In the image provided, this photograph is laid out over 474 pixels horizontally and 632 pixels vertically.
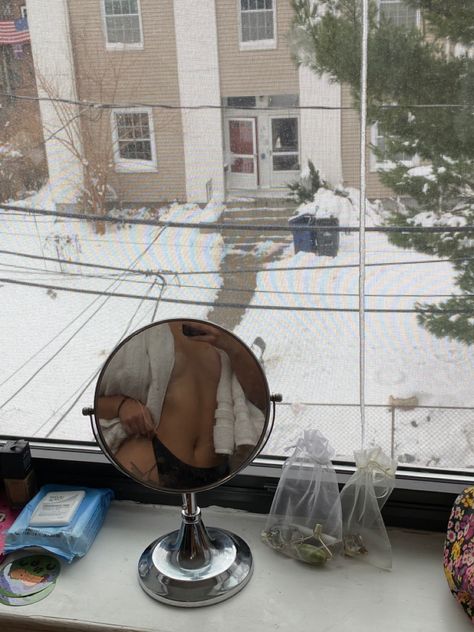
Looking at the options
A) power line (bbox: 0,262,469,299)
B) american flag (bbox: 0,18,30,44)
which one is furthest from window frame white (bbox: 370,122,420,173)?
american flag (bbox: 0,18,30,44)

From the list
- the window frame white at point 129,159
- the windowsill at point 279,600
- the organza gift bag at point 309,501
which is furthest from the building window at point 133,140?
the windowsill at point 279,600

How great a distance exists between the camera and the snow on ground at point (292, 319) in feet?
3.88

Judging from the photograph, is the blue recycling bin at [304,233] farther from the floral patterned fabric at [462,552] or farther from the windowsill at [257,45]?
the floral patterned fabric at [462,552]

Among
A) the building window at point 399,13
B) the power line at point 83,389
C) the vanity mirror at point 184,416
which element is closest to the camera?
the building window at point 399,13

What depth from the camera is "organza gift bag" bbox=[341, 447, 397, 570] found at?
1.21 metres

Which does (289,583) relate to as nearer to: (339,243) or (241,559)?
(241,559)

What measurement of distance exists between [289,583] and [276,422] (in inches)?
11.3

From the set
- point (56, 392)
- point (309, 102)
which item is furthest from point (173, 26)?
point (56, 392)

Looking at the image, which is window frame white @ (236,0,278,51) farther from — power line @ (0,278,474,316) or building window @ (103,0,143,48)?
power line @ (0,278,474,316)

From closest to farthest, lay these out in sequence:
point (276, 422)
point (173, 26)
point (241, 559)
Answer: point (173, 26), point (241, 559), point (276, 422)

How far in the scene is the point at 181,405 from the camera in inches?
46.1

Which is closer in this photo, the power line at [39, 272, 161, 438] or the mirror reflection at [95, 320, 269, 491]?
the mirror reflection at [95, 320, 269, 491]

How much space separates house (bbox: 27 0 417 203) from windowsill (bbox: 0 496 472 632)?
2.07 ft

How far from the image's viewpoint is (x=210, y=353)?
45.6 inches
